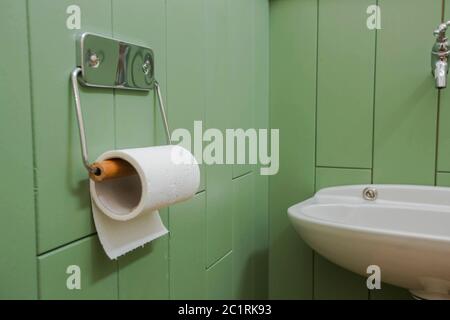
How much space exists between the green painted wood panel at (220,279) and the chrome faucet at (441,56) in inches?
25.2

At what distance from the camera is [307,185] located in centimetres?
117

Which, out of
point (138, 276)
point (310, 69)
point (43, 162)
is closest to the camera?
point (43, 162)

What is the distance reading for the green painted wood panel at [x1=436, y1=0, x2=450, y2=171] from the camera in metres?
1.02

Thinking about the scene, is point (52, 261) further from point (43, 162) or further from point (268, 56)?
point (268, 56)

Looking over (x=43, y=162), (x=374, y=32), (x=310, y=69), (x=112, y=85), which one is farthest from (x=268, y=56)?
(x=43, y=162)

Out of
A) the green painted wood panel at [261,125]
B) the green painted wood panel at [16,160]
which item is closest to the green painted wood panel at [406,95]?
the green painted wood panel at [261,125]

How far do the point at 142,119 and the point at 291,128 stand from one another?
61 cm

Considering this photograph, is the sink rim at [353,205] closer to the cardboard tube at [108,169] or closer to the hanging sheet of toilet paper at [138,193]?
the hanging sheet of toilet paper at [138,193]

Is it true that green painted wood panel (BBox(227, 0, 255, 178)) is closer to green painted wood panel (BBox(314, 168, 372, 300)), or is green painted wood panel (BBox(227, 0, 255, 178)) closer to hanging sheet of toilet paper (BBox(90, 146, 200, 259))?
green painted wood panel (BBox(314, 168, 372, 300))

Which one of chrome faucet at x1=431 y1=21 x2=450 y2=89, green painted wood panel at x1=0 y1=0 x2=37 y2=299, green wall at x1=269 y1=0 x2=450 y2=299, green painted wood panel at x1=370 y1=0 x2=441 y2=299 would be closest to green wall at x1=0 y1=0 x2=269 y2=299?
green painted wood panel at x1=0 y1=0 x2=37 y2=299

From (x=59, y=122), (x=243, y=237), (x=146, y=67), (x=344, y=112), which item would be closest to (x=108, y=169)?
(x=59, y=122)

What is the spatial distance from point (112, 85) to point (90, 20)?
9cm

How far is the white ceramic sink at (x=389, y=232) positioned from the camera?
0.74 meters
